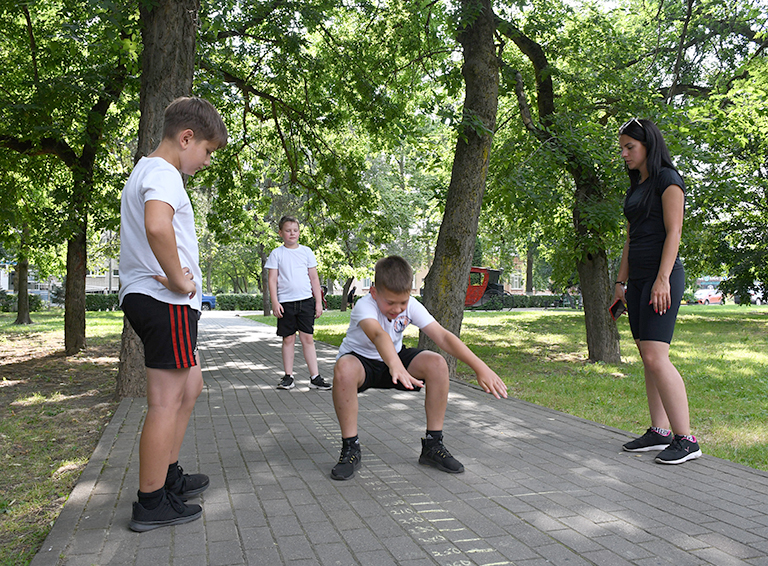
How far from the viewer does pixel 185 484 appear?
3457 mm

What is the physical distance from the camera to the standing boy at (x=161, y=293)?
2.92 meters

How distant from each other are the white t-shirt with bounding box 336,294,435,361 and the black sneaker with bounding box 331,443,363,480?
1.94ft

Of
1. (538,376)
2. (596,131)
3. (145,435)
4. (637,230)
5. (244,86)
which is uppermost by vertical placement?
(244,86)

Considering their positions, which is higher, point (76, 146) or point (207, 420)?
point (76, 146)

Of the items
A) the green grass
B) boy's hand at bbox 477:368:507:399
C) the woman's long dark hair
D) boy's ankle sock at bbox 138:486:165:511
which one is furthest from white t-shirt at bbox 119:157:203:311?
the green grass

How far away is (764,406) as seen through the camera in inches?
271

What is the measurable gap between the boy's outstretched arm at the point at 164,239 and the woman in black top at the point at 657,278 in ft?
10.3

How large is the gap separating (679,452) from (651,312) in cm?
97

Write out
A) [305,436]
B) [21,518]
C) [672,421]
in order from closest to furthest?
[21,518] → [672,421] → [305,436]

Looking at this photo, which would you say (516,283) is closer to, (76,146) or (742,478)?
(76,146)

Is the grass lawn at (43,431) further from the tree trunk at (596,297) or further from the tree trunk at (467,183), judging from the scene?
the tree trunk at (596,297)

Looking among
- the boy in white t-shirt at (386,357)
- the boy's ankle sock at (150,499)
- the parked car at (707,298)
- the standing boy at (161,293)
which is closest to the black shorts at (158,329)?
the standing boy at (161,293)

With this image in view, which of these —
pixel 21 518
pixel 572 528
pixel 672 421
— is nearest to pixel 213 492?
pixel 21 518

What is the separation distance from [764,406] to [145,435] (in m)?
6.60
